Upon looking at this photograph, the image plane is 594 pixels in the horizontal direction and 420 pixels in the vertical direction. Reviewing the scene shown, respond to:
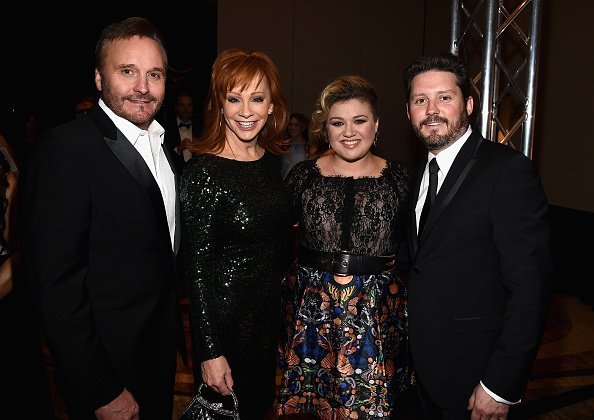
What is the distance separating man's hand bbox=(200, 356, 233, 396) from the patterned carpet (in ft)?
4.15

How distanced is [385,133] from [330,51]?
1674 mm

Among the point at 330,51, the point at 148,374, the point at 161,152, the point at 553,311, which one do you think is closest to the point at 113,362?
the point at 148,374

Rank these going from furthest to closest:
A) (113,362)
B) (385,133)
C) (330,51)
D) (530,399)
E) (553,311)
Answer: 1. (385,133)
2. (330,51)
3. (553,311)
4. (530,399)
5. (113,362)

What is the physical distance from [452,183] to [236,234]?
808 millimetres

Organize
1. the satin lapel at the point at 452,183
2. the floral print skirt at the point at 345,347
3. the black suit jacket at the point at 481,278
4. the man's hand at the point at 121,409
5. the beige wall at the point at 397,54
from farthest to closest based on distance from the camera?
the beige wall at the point at 397,54 → the floral print skirt at the point at 345,347 → the satin lapel at the point at 452,183 → the black suit jacket at the point at 481,278 → the man's hand at the point at 121,409

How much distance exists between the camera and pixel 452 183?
177 centimetres

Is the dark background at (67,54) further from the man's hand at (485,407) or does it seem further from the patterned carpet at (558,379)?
the man's hand at (485,407)

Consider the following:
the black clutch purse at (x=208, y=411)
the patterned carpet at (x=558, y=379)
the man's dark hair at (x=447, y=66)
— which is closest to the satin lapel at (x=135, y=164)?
the black clutch purse at (x=208, y=411)

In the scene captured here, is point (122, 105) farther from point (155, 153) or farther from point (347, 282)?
point (347, 282)

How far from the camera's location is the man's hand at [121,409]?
1510mm

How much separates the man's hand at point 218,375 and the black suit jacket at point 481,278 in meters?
0.69

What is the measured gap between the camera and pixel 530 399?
128 inches

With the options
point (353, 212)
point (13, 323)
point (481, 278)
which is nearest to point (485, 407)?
point (481, 278)

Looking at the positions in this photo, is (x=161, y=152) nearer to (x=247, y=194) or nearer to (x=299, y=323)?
(x=247, y=194)
